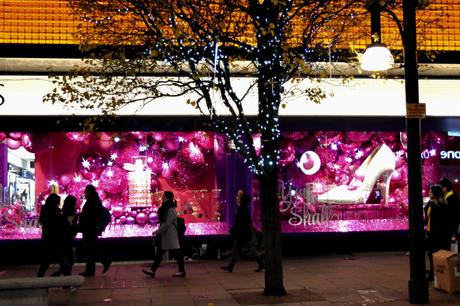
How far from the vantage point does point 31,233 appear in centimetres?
1373

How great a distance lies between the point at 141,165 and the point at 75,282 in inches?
276

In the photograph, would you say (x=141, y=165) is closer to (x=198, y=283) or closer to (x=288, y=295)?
(x=198, y=283)

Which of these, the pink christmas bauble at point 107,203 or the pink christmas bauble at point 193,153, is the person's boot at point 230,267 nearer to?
the pink christmas bauble at point 193,153

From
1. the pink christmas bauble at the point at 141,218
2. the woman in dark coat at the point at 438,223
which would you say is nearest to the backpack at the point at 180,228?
the pink christmas bauble at the point at 141,218

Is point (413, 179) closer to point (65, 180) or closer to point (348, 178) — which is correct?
point (348, 178)

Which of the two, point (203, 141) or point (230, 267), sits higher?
point (203, 141)

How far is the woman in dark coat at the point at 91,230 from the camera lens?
12109mm

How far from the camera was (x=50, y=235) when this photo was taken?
10586 millimetres

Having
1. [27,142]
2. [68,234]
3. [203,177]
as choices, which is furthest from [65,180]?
[68,234]

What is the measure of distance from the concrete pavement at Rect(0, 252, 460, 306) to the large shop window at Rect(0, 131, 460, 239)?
1.03m

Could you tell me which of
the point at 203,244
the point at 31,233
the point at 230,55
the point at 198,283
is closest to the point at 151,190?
the point at 203,244

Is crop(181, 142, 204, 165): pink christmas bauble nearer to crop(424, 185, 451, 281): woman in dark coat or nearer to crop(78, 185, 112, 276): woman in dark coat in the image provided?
crop(78, 185, 112, 276): woman in dark coat

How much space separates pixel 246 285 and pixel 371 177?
5.77 metres

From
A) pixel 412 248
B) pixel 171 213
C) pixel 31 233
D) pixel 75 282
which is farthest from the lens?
pixel 31 233
